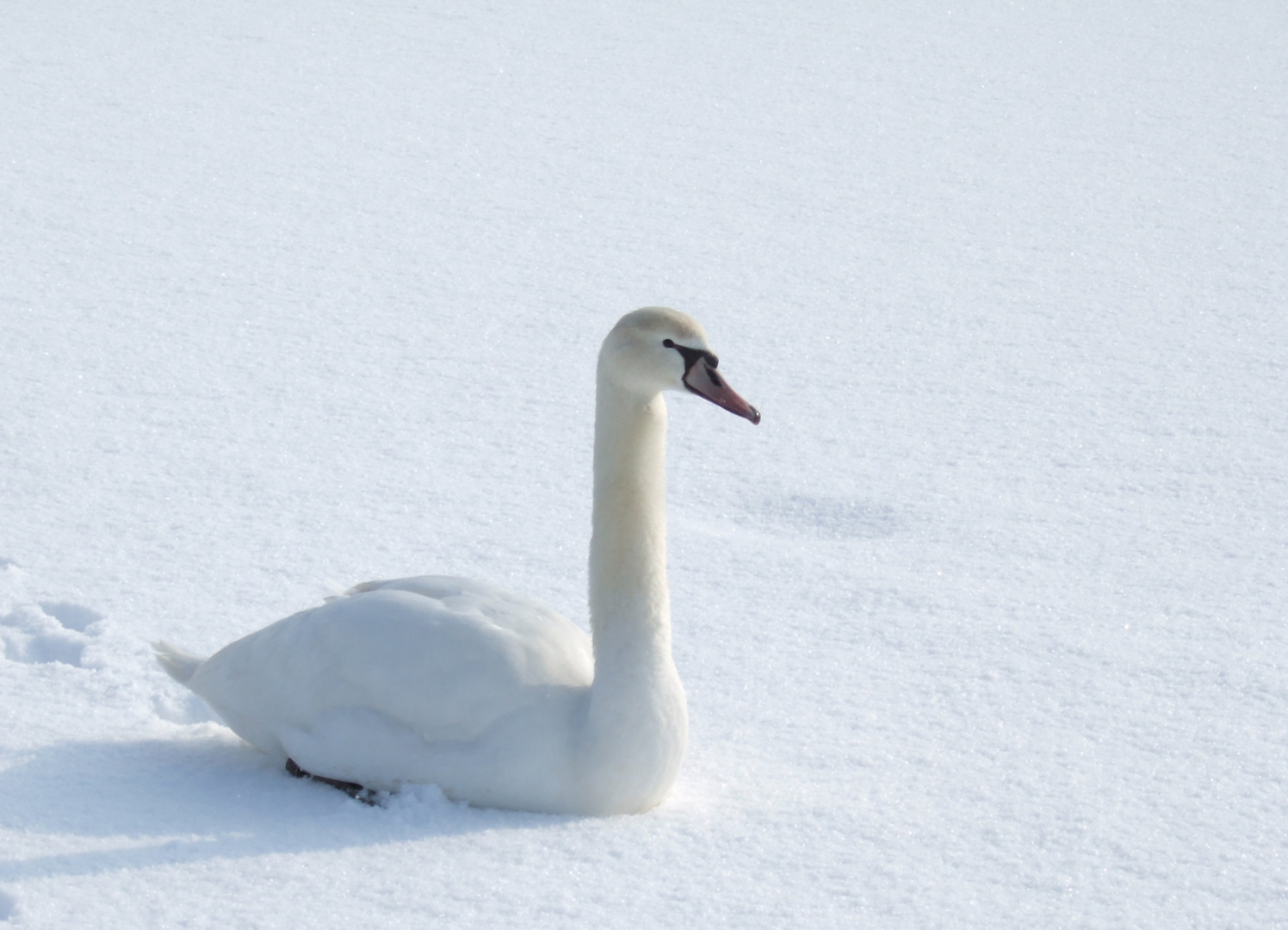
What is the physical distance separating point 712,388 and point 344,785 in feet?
3.05

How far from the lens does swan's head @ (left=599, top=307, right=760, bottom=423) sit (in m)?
2.76

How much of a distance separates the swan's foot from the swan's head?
0.82 m

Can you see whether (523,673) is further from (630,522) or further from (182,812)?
(182,812)

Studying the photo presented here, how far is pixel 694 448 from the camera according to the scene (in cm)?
493

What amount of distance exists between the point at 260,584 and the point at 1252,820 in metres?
2.13

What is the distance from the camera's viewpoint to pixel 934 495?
466 centimetres

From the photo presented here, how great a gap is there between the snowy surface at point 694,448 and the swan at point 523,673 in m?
0.08

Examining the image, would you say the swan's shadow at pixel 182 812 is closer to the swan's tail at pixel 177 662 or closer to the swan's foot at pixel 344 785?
the swan's foot at pixel 344 785

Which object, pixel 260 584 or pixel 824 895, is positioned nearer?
pixel 824 895

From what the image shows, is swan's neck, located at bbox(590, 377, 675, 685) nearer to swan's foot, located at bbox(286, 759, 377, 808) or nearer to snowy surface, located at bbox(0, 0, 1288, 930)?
snowy surface, located at bbox(0, 0, 1288, 930)

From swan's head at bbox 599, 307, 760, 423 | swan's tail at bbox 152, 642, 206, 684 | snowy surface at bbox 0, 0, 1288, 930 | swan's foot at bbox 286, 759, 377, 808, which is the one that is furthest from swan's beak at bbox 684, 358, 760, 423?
swan's tail at bbox 152, 642, 206, 684

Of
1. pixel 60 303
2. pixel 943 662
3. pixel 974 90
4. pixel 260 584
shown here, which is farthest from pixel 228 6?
pixel 943 662

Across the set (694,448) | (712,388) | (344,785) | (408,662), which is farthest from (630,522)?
(694,448)

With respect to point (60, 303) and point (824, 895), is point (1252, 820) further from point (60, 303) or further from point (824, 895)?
point (60, 303)
